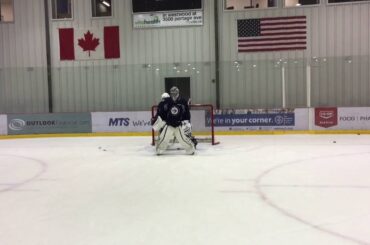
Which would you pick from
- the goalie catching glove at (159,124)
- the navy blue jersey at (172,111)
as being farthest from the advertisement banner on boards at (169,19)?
the goalie catching glove at (159,124)

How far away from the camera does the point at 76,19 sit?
15.1m

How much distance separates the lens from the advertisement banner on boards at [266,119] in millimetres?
12357

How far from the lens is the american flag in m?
14.1

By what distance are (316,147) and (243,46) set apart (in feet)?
19.2

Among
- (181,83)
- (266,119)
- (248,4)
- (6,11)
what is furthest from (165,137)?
(6,11)

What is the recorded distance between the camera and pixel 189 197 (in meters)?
5.10

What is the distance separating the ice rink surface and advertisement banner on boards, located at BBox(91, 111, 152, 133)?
3.38 meters

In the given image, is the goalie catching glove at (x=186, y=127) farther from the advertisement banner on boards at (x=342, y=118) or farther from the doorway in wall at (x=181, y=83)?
the doorway in wall at (x=181, y=83)

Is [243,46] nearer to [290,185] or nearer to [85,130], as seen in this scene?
[85,130]

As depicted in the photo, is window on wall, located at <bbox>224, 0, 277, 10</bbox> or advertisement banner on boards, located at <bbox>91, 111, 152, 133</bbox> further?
window on wall, located at <bbox>224, 0, 277, 10</bbox>

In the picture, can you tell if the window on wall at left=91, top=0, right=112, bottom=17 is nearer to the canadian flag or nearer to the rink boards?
the canadian flag

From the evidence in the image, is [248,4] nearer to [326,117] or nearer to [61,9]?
[326,117]

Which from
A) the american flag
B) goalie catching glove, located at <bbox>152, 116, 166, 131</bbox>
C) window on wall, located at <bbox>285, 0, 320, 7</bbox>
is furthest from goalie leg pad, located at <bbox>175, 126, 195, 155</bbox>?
window on wall, located at <bbox>285, 0, 320, 7</bbox>

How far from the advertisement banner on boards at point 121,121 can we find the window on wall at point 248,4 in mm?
4831
